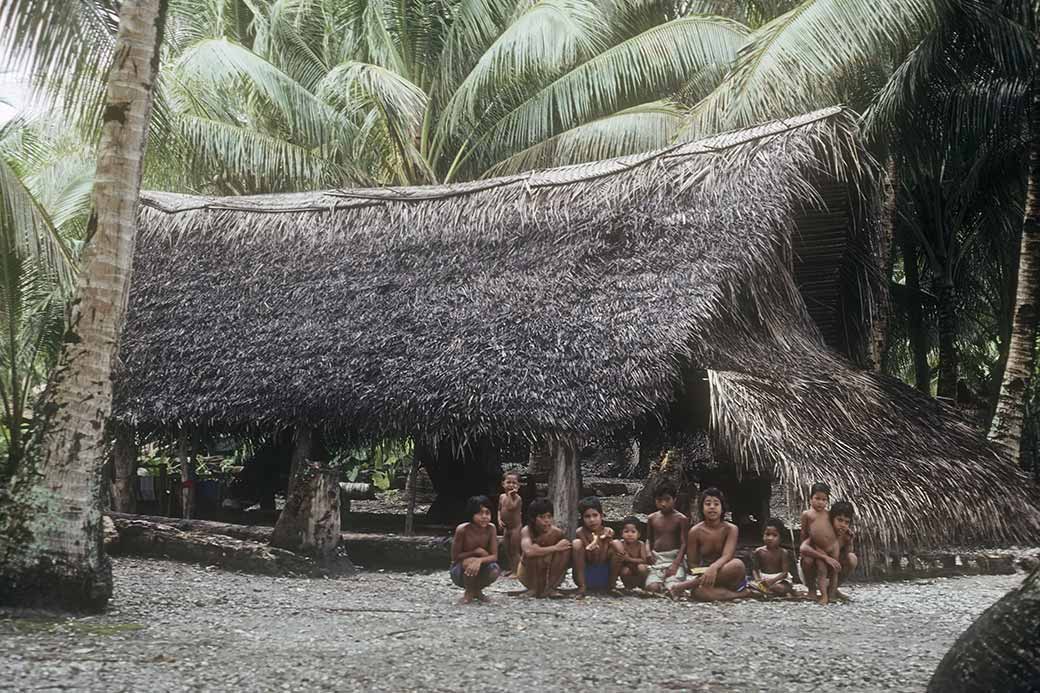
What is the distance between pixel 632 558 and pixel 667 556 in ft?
0.99

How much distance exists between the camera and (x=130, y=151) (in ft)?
21.3

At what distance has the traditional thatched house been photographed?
8.86 metres

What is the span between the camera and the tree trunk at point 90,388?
6.12m

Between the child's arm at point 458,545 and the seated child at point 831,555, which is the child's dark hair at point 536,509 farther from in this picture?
the seated child at point 831,555

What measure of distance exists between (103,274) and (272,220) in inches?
223

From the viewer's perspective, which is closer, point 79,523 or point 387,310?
point 79,523

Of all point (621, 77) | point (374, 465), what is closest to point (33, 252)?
point (374, 465)

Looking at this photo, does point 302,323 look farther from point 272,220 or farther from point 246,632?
point 246,632

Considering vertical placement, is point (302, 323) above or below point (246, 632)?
above

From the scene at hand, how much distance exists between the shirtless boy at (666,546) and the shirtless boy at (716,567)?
10 cm

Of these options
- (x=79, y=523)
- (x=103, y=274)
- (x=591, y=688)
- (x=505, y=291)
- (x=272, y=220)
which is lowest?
(x=591, y=688)

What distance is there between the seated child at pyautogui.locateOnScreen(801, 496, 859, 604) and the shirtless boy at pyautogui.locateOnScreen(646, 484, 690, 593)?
2.78 feet

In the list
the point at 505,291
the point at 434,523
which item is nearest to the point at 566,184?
the point at 505,291

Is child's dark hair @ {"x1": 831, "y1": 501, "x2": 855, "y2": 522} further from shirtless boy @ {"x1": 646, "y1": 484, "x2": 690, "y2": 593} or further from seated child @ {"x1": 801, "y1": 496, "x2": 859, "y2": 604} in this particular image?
shirtless boy @ {"x1": 646, "y1": 484, "x2": 690, "y2": 593}
